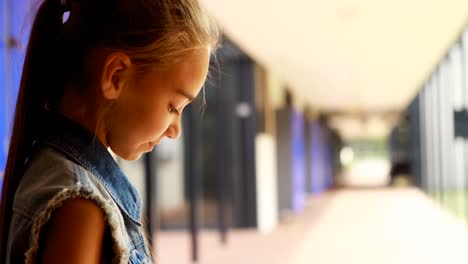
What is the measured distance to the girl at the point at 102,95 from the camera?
0.70 m

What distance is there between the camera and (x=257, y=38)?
325 inches

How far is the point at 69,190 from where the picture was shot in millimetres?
630

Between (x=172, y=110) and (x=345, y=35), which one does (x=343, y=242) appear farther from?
(x=172, y=110)

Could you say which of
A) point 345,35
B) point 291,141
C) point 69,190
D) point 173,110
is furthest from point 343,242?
point 69,190

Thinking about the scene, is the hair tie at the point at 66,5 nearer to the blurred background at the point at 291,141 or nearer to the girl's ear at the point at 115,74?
the girl's ear at the point at 115,74

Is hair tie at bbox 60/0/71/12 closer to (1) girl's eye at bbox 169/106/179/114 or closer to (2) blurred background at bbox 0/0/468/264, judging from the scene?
(1) girl's eye at bbox 169/106/179/114

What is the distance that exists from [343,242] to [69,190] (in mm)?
7353

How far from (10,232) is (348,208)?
12.7 metres

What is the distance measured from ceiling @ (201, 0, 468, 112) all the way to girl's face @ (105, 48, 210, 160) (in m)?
5.60

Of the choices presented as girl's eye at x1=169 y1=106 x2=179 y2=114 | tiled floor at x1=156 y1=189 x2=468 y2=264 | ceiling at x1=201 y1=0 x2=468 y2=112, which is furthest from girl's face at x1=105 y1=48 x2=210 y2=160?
tiled floor at x1=156 y1=189 x2=468 y2=264

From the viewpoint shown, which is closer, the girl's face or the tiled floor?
the girl's face

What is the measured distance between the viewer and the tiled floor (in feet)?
21.4

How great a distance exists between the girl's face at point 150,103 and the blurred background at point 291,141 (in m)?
2.20

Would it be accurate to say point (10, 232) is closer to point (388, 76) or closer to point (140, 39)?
point (140, 39)
